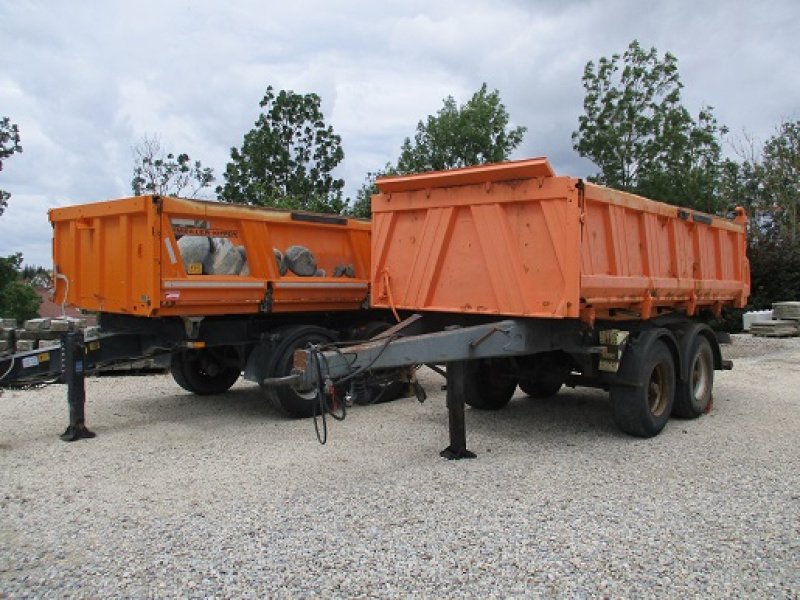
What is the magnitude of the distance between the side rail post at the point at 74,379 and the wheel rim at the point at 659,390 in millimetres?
5671

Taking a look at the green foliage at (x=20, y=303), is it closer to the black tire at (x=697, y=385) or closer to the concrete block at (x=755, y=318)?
the concrete block at (x=755, y=318)

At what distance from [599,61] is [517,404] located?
97.3ft

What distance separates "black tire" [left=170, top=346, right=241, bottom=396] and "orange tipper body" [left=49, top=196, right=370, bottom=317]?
1.32 metres

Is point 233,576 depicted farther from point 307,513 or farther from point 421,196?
point 421,196

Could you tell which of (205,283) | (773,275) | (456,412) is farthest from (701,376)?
(773,275)

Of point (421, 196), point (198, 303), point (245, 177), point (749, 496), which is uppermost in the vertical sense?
point (245, 177)

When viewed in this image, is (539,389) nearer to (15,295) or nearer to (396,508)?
(396,508)

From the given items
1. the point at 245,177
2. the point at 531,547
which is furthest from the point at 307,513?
the point at 245,177

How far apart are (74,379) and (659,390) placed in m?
5.85

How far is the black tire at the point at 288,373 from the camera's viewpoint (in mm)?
7582

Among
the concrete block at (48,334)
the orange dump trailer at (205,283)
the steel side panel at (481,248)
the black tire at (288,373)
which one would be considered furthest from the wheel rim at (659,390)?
the concrete block at (48,334)

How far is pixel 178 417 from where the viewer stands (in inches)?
310

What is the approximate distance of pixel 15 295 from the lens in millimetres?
31594

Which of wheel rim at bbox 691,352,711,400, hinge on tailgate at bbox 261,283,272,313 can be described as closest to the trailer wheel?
wheel rim at bbox 691,352,711,400
